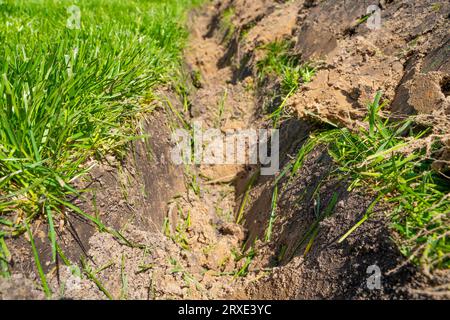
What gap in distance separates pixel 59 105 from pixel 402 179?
1.58 metres

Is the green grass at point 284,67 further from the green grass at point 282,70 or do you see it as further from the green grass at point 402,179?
the green grass at point 402,179

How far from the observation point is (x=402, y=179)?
5.45 feet

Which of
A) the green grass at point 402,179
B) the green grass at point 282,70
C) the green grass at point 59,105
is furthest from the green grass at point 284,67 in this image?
the green grass at point 59,105

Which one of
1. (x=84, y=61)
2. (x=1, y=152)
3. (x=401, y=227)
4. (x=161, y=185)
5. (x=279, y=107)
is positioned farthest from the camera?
(x=279, y=107)

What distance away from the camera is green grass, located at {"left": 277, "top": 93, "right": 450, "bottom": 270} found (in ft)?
4.58

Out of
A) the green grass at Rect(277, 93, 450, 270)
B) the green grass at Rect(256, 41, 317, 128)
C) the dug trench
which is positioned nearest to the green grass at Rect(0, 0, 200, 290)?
the dug trench

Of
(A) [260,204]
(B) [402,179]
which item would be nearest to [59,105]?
(A) [260,204]

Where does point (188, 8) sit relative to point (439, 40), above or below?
above

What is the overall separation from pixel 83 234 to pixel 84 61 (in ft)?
3.42

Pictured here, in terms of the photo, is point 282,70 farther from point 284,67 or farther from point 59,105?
point 59,105

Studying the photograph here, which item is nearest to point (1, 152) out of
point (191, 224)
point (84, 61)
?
point (84, 61)

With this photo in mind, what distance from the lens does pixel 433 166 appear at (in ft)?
5.40
